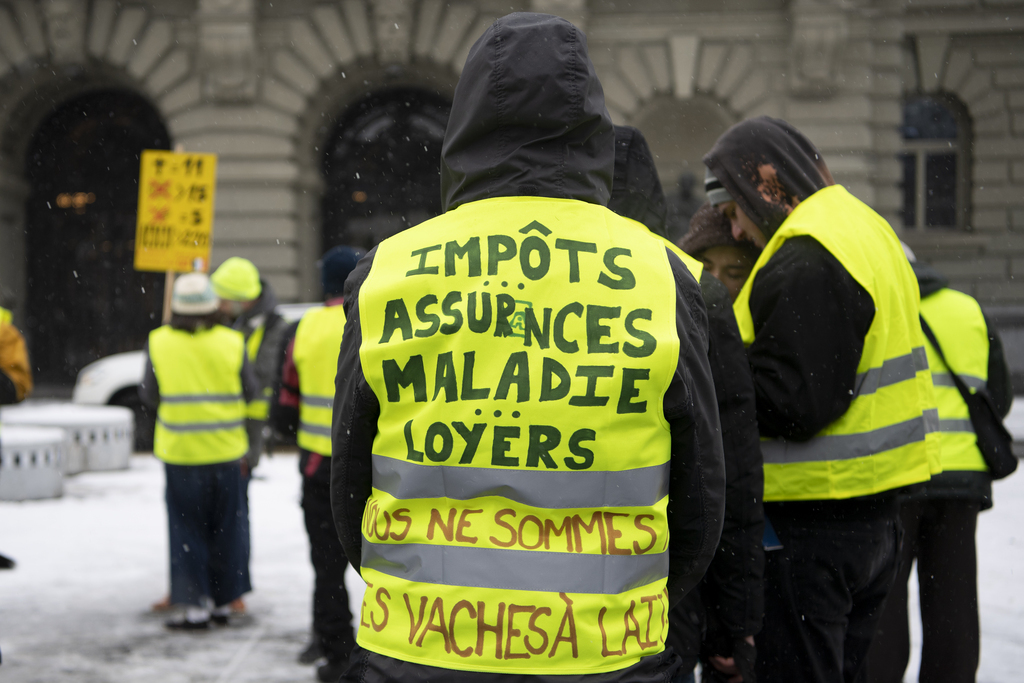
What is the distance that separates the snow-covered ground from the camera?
4.64 meters

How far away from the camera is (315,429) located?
4785 millimetres

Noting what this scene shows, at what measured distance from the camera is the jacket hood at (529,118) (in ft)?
5.74

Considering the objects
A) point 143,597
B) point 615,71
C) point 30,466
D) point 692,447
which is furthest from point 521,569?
point 615,71

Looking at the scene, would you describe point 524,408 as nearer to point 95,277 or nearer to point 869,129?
point 869,129

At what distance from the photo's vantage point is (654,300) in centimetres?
173

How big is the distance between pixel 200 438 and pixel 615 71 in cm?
1149

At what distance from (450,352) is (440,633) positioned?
1.61ft

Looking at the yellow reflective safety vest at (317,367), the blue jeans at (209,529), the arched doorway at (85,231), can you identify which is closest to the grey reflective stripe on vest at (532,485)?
the yellow reflective safety vest at (317,367)

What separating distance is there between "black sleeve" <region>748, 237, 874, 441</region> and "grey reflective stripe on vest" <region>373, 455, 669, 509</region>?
0.90 meters

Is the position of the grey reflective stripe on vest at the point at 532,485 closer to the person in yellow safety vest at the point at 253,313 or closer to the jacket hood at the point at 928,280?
the jacket hood at the point at 928,280

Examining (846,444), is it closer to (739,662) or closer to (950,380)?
(739,662)

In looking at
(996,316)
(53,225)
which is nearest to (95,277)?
(53,225)

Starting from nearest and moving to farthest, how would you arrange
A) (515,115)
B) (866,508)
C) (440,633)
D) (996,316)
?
(440,633), (515,115), (866,508), (996,316)

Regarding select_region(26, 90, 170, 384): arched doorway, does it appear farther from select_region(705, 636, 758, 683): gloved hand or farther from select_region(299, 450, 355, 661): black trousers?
select_region(705, 636, 758, 683): gloved hand
